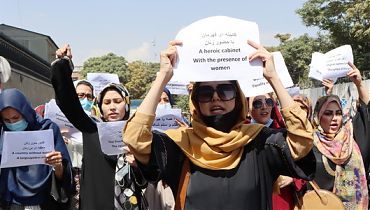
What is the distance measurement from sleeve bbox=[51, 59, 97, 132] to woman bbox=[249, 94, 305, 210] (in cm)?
130

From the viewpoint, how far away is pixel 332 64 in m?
4.23

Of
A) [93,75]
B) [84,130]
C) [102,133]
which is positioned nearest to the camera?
[102,133]

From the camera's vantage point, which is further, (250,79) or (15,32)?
(15,32)

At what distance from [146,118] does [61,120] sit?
5.87 ft

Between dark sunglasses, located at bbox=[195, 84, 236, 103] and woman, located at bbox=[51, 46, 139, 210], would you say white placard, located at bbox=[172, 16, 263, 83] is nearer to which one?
dark sunglasses, located at bbox=[195, 84, 236, 103]

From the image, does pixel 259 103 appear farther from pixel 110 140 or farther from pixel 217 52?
pixel 217 52

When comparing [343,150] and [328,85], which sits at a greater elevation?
[328,85]

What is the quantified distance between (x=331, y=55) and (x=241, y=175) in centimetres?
→ 238

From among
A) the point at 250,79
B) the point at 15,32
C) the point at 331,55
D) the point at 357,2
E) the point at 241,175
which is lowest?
the point at 241,175

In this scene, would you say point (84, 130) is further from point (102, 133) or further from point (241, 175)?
point (241, 175)

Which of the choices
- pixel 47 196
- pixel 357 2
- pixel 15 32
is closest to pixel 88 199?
pixel 47 196

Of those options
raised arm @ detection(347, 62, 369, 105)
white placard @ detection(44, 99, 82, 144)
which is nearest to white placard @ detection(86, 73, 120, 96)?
white placard @ detection(44, 99, 82, 144)

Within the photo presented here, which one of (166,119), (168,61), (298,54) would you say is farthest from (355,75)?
(298,54)

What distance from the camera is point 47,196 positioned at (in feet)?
10.7
